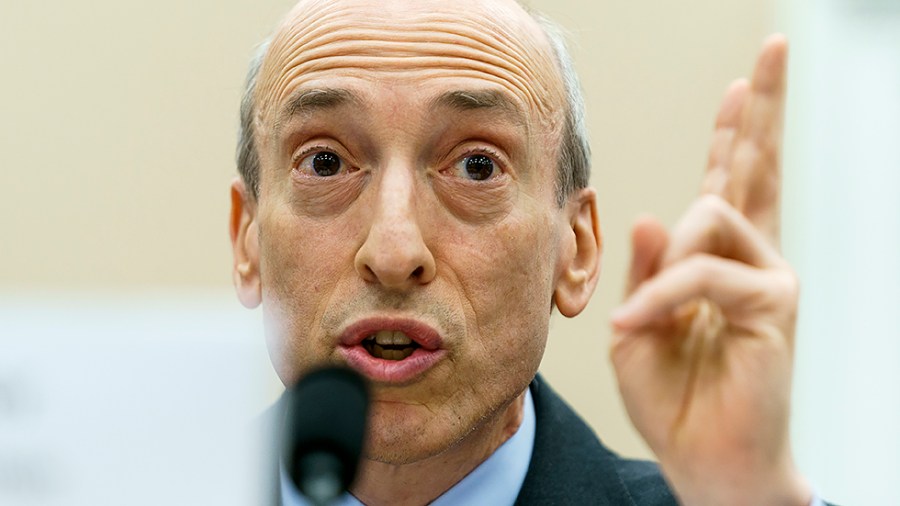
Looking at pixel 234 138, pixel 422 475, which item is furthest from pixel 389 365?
pixel 234 138

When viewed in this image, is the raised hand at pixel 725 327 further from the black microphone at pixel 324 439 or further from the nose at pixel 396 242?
the black microphone at pixel 324 439

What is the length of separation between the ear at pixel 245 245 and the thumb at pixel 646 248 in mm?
805

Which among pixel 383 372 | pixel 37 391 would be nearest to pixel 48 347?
pixel 37 391

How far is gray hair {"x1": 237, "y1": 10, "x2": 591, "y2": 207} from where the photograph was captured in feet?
6.41

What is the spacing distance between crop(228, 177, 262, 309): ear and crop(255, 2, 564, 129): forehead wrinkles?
0.19 metres

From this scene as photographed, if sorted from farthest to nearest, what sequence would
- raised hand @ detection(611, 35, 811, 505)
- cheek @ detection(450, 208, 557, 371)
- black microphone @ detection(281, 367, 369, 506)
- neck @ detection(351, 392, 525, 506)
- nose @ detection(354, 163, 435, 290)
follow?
neck @ detection(351, 392, 525, 506) < cheek @ detection(450, 208, 557, 371) < nose @ detection(354, 163, 435, 290) < raised hand @ detection(611, 35, 811, 505) < black microphone @ detection(281, 367, 369, 506)

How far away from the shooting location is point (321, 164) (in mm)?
1779

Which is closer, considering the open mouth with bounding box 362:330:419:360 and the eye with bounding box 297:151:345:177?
the open mouth with bounding box 362:330:419:360

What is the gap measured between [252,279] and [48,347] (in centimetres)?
108

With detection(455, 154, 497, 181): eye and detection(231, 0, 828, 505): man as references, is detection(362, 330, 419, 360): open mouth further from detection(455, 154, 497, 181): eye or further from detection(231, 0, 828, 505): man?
detection(455, 154, 497, 181): eye

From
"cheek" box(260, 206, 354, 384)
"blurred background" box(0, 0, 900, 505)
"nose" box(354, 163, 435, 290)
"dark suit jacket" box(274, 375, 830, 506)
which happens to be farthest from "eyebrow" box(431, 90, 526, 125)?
"blurred background" box(0, 0, 900, 505)

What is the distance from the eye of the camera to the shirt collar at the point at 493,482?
1.91 meters

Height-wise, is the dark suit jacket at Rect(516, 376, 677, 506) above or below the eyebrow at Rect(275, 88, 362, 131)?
below

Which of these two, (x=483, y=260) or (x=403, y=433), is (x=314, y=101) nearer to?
(x=483, y=260)
